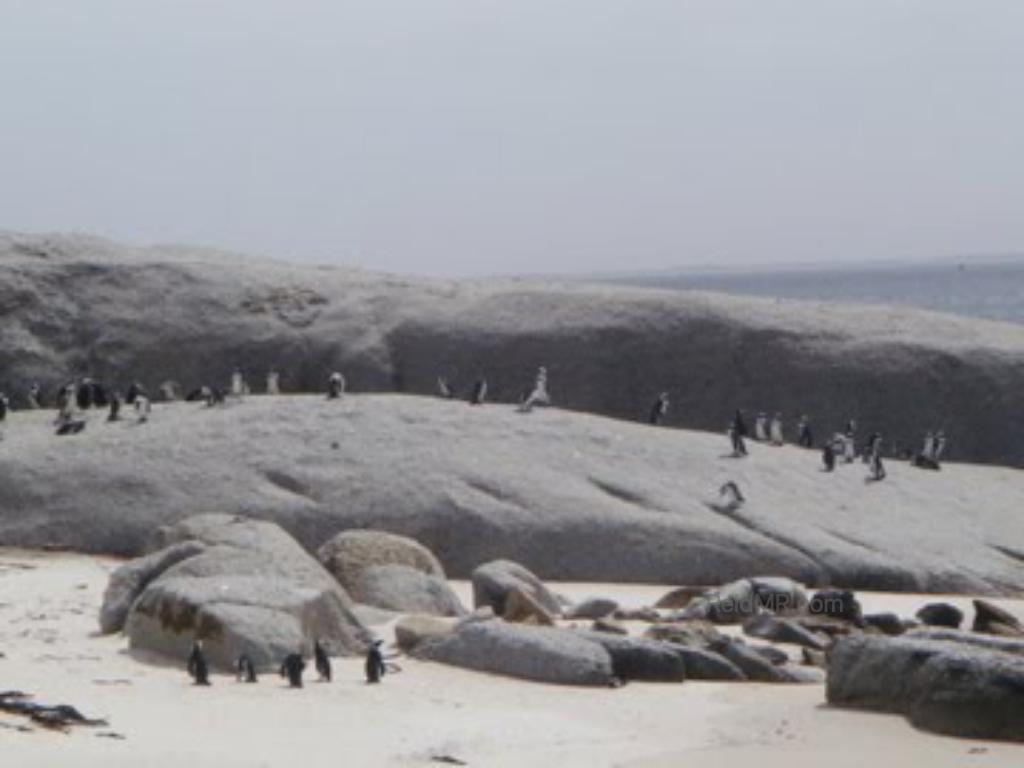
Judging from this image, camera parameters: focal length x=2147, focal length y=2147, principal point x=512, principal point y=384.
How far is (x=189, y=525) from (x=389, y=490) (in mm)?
5050

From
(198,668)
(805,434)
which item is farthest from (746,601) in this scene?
→ (805,434)

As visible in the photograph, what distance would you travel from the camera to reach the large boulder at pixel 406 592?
21.5m

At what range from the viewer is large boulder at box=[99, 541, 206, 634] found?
63.3ft

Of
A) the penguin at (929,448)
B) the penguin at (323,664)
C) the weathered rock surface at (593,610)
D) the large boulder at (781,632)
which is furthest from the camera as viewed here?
the penguin at (929,448)

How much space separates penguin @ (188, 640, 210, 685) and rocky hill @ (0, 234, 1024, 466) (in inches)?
777

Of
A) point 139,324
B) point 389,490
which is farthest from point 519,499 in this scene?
point 139,324

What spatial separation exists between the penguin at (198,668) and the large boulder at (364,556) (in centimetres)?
475

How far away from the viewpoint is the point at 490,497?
26.1 meters

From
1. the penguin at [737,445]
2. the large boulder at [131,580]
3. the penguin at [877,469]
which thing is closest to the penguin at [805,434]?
the penguin at [877,469]

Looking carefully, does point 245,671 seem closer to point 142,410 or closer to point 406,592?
point 406,592

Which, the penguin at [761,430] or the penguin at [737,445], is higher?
the penguin at [737,445]

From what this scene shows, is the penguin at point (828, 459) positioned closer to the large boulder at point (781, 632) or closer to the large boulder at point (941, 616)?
the large boulder at point (941, 616)

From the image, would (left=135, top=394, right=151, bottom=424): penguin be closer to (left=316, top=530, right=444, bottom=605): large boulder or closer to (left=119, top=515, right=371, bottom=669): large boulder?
(left=316, top=530, right=444, bottom=605): large boulder

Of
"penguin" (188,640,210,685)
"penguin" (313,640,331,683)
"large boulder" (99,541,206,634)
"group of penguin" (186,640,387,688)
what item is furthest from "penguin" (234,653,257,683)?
"large boulder" (99,541,206,634)
